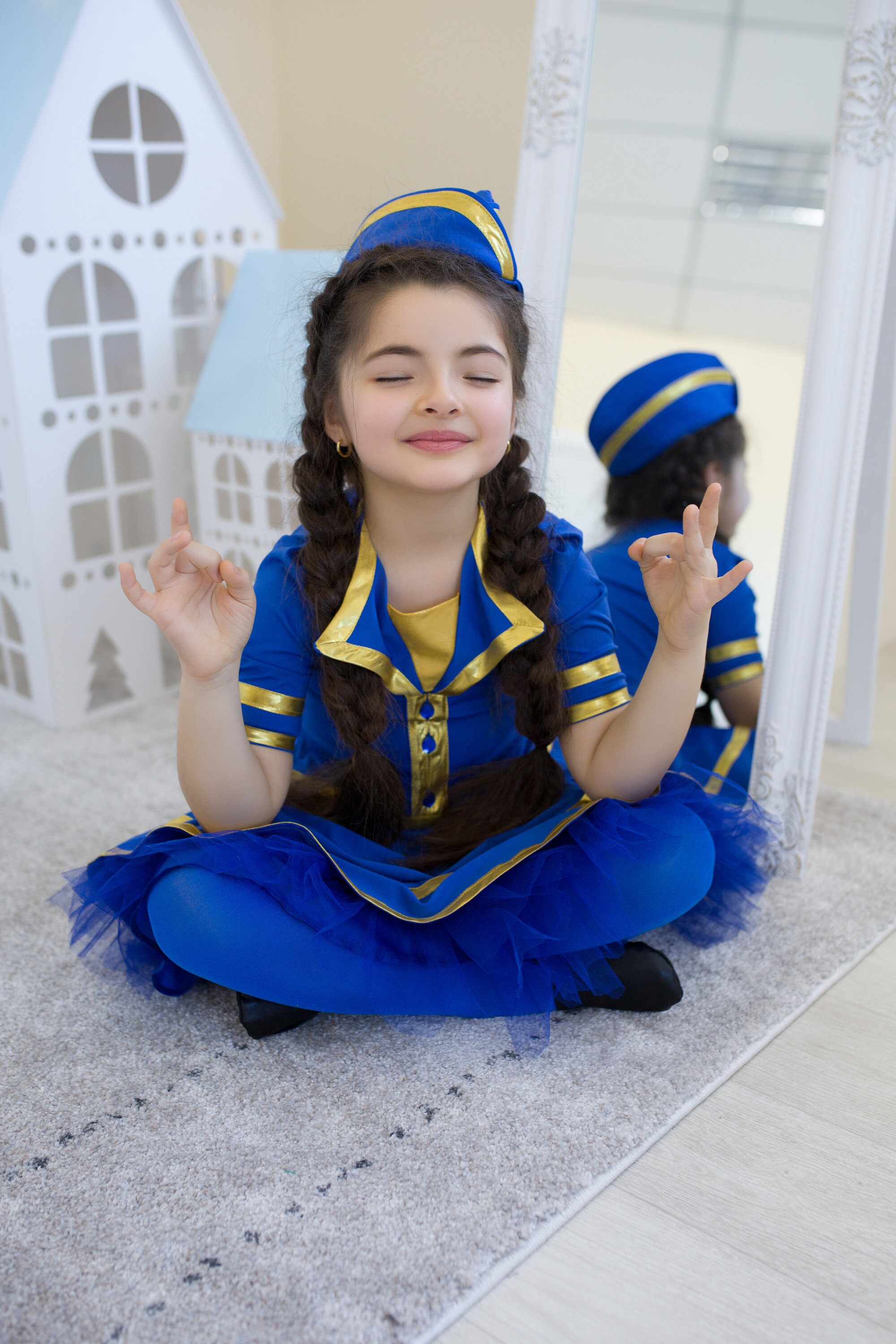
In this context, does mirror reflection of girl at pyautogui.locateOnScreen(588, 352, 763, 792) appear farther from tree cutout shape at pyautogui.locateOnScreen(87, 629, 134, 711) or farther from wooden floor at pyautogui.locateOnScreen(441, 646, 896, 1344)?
tree cutout shape at pyautogui.locateOnScreen(87, 629, 134, 711)

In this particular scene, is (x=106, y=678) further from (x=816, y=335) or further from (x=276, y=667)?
(x=816, y=335)

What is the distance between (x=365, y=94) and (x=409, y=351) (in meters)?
1.29

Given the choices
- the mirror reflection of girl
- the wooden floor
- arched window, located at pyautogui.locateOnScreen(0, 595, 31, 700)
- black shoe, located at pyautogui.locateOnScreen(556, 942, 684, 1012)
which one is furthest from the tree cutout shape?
the wooden floor

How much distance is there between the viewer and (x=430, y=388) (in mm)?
913

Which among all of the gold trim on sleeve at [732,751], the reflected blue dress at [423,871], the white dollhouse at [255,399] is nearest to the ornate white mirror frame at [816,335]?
the gold trim on sleeve at [732,751]

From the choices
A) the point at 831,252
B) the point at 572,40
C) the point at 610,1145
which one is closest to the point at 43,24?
the point at 572,40

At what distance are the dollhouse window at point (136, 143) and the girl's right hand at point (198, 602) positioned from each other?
1.00 m

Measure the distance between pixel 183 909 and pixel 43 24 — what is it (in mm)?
1335

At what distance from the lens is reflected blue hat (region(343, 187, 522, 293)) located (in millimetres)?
943

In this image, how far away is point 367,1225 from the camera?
0.76 meters

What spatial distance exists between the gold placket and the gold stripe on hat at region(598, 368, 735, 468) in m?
0.53

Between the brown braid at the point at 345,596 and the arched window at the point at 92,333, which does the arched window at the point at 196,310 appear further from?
the brown braid at the point at 345,596

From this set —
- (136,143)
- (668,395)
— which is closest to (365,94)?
(136,143)

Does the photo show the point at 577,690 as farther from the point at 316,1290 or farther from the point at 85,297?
the point at 85,297
